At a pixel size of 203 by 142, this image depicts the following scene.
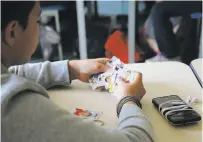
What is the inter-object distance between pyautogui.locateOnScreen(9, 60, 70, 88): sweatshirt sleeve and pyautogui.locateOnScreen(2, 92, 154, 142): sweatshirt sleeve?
19.6 inches

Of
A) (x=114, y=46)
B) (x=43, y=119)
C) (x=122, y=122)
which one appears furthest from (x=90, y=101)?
(x=114, y=46)

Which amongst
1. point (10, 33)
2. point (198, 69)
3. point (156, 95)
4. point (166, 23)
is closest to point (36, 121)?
point (10, 33)

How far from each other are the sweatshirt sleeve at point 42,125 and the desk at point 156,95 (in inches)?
8.4

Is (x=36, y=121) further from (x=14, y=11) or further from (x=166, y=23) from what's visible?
(x=166, y=23)

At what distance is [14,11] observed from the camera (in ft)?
2.31

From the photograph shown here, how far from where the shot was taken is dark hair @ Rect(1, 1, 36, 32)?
2.28ft

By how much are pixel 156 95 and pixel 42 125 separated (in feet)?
1.79

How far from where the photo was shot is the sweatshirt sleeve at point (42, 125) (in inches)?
26.5

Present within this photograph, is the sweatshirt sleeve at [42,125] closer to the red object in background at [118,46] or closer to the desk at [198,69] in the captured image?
the desk at [198,69]

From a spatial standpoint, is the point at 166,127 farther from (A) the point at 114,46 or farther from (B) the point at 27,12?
(A) the point at 114,46

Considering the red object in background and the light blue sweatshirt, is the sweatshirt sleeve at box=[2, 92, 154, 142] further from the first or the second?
the red object in background

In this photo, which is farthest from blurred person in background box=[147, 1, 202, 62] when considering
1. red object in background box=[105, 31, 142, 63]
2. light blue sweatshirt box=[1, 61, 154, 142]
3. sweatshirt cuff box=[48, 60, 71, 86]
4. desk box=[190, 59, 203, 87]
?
light blue sweatshirt box=[1, 61, 154, 142]

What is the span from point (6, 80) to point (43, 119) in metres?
0.12

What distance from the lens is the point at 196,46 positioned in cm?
293
